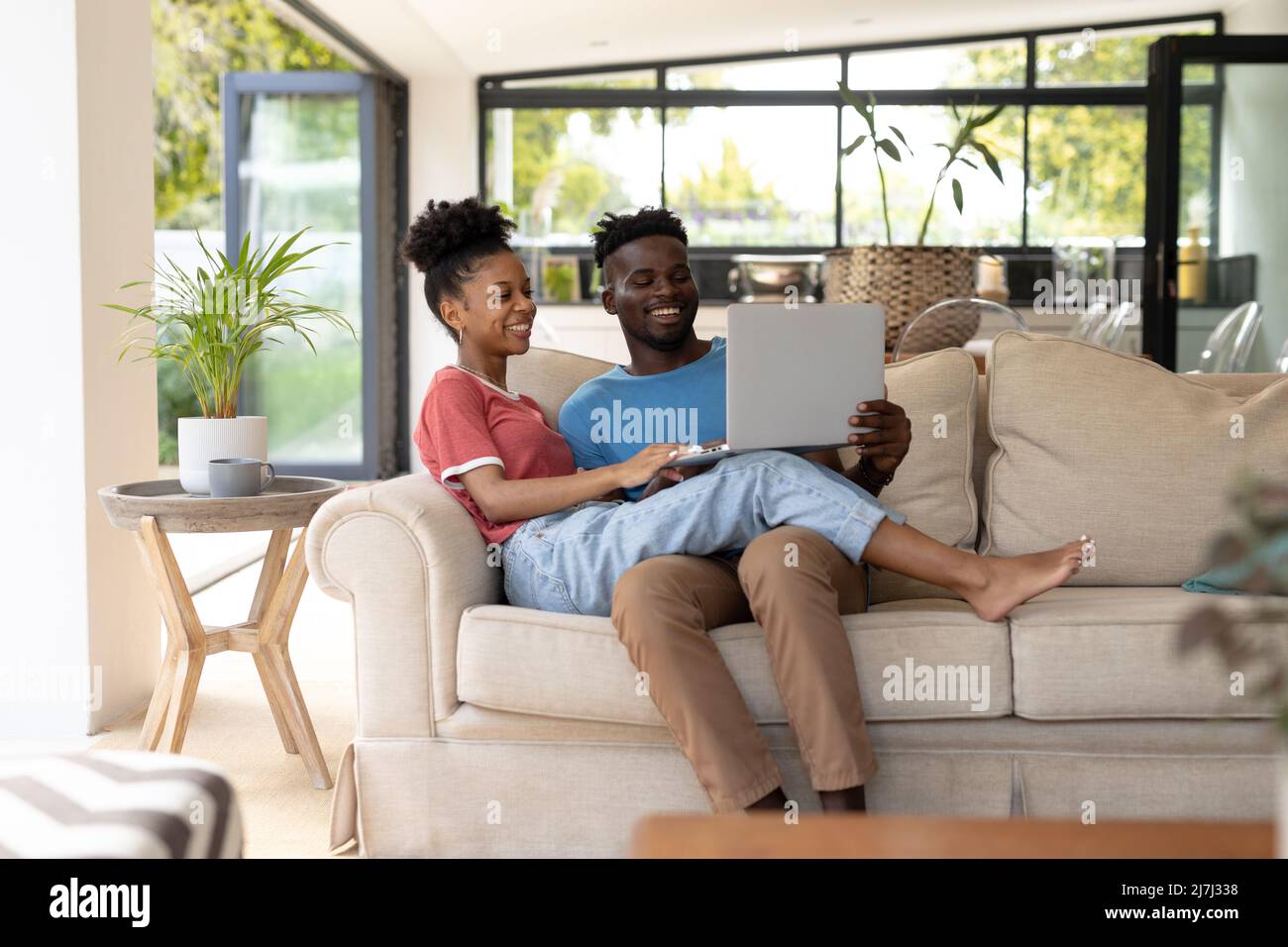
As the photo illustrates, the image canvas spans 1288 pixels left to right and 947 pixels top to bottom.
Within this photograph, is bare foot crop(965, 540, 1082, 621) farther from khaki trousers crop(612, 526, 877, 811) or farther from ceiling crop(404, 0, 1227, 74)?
ceiling crop(404, 0, 1227, 74)

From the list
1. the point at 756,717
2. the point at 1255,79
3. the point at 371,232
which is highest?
the point at 1255,79

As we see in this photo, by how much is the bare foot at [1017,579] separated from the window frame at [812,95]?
6.00m

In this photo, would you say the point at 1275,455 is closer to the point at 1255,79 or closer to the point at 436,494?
the point at 436,494

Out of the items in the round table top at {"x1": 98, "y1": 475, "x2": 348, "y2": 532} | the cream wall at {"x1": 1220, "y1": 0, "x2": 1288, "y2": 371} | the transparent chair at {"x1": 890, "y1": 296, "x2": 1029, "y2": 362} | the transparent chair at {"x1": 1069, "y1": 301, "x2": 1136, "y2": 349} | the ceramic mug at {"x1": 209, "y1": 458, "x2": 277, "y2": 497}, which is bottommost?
the round table top at {"x1": 98, "y1": 475, "x2": 348, "y2": 532}

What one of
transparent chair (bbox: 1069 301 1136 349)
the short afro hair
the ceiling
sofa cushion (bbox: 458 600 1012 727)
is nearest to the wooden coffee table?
sofa cushion (bbox: 458 600 1012 727)

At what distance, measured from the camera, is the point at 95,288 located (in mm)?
2928

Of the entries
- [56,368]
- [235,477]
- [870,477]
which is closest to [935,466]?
[870,477]

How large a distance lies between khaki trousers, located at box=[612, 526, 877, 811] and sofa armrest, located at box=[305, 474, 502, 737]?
315 mm

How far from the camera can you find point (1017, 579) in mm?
2059

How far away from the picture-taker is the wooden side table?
240 cm

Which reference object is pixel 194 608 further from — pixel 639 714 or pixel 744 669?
pixel 744 669

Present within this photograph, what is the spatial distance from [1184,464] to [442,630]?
1.42 m

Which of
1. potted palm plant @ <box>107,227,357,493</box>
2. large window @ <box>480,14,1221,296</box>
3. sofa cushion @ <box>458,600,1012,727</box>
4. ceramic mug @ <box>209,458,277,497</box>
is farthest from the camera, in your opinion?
large window @ <box>480,14,1221,296</box>
